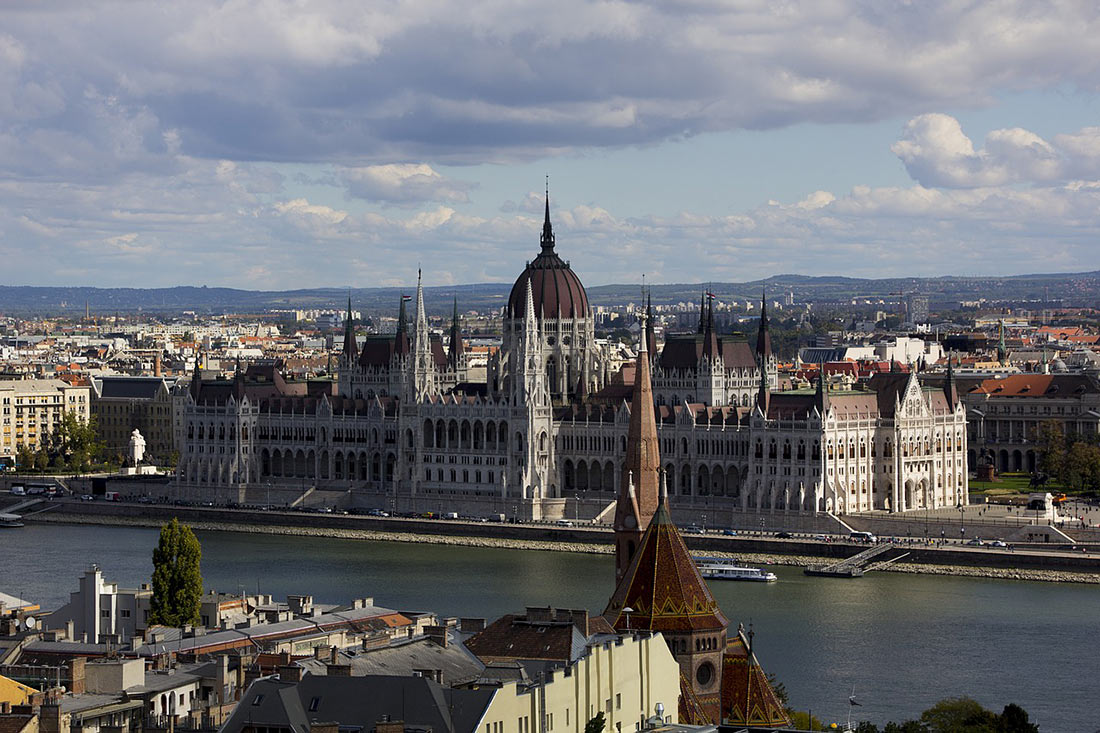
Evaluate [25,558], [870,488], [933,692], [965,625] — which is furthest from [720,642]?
[870,488]

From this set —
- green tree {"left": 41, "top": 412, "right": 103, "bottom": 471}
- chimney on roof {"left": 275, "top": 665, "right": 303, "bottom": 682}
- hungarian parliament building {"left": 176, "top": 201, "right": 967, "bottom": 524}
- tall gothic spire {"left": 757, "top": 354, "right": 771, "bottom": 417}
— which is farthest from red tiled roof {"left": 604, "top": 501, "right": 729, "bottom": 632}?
green tree {"left": 41, "top": 412, "right": 103, "bottom": 471}

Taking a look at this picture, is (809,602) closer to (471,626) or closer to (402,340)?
(471,626)

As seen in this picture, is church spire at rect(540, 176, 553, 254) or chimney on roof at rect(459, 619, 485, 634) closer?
chimney on roof at rect(459, 619, 485, 634)

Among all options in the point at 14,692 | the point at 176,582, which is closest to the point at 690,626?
the point at 14,692

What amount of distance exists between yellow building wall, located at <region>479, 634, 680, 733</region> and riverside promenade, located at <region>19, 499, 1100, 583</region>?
153ft

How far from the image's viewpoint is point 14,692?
35.7m

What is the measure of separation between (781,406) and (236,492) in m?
28.1

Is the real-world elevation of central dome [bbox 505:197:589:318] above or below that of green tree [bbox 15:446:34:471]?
above

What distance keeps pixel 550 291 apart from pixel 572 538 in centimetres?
1928

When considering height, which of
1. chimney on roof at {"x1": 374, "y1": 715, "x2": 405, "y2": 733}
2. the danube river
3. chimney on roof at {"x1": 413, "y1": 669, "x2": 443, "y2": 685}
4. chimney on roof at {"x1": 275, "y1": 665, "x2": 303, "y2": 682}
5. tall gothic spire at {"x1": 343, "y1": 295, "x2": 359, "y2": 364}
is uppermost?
tall gothic spire at {"x1": 343, "y1": 295, "x2": 359, "y2": 364}

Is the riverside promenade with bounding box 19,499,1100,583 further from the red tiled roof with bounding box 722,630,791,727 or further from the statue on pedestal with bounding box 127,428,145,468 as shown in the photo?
the red tiled roof with bounding box 722,630,791,727

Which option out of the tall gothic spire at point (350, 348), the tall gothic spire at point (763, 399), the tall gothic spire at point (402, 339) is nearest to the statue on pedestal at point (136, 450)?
the tall gothic spire at point (350, 348)

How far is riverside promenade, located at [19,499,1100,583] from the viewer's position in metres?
81.4

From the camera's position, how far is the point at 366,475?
112250mm
